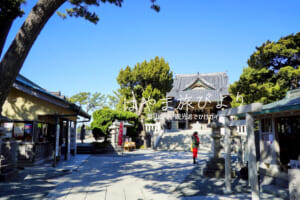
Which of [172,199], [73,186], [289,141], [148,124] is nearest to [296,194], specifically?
[172,199]

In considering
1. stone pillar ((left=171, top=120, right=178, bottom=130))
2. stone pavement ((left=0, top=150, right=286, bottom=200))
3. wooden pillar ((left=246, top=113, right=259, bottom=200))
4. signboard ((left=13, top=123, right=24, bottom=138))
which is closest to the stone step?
stone pavement ((left=0, top=150, right=286, bottom=200))

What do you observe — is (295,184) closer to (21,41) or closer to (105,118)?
(21,41)

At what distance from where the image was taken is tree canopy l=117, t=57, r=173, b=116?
22.4 metres

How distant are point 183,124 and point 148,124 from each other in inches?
316

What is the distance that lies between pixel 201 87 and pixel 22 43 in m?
30.4

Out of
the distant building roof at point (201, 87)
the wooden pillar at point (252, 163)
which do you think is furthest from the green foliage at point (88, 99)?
the wooden pillar at point (252, 163)

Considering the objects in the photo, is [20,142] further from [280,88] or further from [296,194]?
[280,88]

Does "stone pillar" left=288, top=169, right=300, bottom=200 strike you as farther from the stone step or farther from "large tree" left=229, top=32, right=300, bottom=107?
"large tree" left=229, top=32, right=300, bottom=107

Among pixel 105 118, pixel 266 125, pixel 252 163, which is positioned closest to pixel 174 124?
pixel 105 118

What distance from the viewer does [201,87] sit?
32625mm

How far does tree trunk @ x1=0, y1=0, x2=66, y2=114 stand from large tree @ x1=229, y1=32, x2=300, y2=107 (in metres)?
12.1

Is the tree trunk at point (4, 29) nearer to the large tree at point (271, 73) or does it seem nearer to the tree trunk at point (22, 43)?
the tree trunk at point (22, 43)

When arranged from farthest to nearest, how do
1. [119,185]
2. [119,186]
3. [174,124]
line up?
[174,124] → [119,185] → [119,186]

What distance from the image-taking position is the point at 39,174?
834 centimetres
